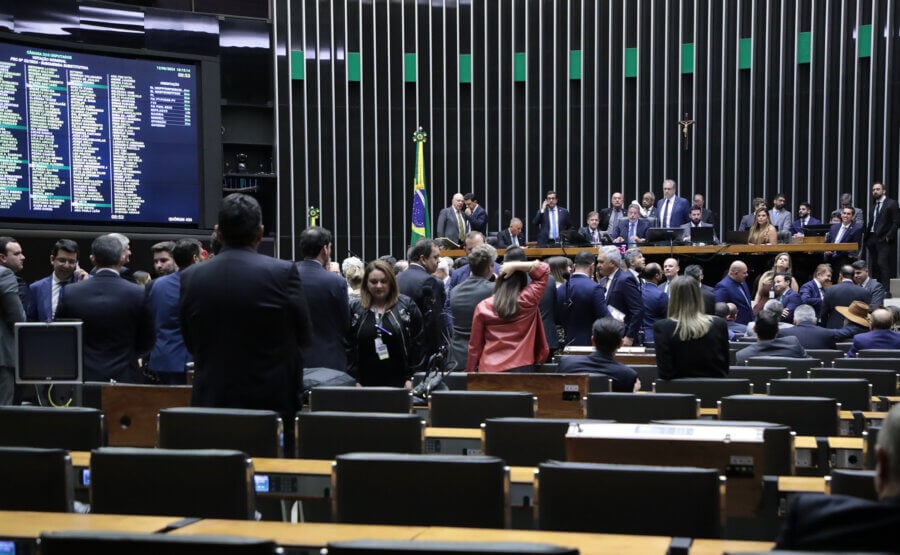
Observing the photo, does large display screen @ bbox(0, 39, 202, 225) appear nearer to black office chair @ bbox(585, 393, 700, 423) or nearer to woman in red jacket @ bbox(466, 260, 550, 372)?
woman in red jacket @ bbox(466, 260, 550, 372)

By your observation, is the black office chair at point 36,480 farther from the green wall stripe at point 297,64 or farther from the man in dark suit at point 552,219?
the green wall stripe at point 297,64

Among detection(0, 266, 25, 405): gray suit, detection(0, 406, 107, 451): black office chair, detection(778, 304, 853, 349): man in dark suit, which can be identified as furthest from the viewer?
detection(778, 304, 853, 349): man in dark suit

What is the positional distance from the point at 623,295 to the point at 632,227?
207 inches

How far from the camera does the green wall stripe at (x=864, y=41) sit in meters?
15.6

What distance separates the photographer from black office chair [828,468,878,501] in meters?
2.67

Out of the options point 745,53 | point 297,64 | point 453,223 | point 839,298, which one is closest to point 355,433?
point 839,298

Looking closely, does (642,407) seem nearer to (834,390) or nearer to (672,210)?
(834,390)

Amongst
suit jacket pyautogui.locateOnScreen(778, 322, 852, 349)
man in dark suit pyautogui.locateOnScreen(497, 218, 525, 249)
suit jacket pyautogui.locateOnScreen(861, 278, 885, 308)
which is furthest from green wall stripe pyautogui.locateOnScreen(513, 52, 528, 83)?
suit jacket pyautogui.locateOnScreen(778, 322, 852, 349)

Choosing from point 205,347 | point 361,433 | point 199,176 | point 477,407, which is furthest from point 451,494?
point 199,176

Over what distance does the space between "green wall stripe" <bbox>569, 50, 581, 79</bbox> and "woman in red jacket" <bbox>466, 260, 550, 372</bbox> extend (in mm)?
11405

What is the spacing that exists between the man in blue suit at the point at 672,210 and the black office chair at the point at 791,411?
950 centimetres

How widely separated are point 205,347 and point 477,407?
4.10ft

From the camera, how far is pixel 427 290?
6.00m

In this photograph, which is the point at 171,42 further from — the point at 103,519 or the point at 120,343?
the point at 103,519
